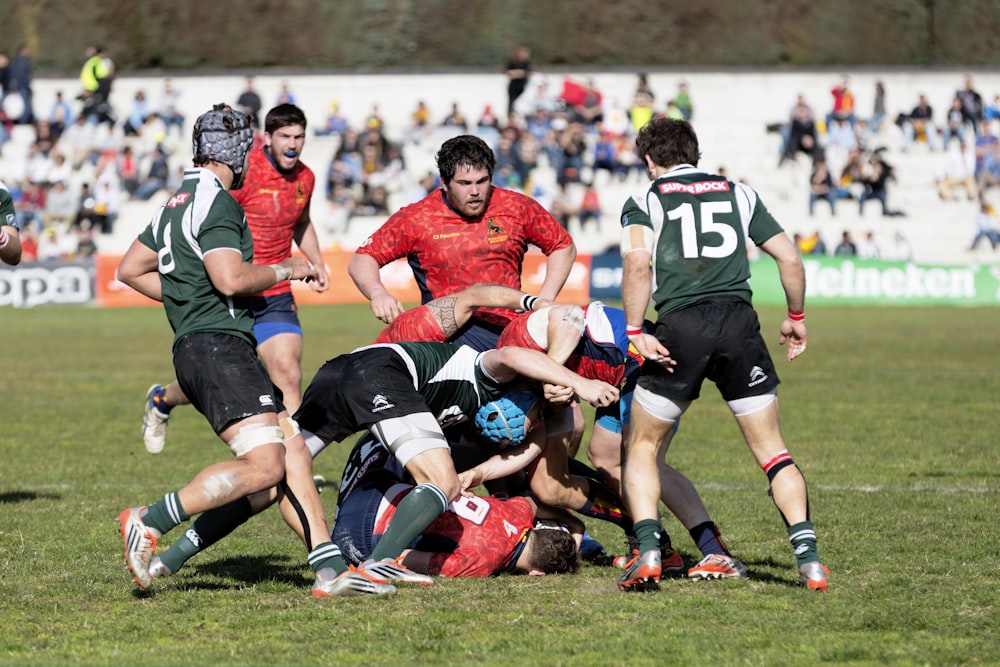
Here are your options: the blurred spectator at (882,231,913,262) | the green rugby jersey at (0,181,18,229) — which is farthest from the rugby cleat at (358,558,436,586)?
the blurred spectator at (882,231,913,262)

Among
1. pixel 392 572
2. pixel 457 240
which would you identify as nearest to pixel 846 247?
pixel 457 240

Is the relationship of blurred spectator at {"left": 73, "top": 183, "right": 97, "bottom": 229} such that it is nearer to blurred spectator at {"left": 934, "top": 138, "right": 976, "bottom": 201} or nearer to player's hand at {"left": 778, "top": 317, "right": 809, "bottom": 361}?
blurred spectator at {"left": 934, "top": 138, "right": 976, "bottom": 201}

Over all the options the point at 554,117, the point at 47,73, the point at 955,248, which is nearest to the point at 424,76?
the point at 554,117

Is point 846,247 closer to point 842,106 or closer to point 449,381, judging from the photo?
point 842,106

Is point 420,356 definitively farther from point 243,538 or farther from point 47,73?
point 47,73

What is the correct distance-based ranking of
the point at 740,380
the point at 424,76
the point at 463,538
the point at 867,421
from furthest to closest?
the point at 424,76, the point at 867,421, the point at 463,538, the point at 740,380

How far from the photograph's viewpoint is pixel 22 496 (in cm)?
949

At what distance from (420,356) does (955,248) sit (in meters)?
32.4

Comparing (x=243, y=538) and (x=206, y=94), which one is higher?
(x=206, y=94)

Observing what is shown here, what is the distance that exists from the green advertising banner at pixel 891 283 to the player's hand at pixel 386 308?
25.0 meters

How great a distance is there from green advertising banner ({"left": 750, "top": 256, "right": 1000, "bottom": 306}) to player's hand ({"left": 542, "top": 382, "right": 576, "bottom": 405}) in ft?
85.7

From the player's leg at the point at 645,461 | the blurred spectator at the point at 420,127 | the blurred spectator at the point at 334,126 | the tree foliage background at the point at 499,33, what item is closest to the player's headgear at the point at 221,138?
the player's leg at the point at 645,461

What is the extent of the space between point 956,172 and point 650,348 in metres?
33.9

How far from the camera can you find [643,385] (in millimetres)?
6598
